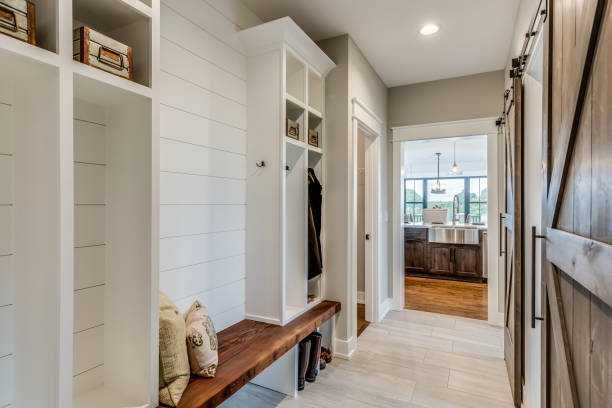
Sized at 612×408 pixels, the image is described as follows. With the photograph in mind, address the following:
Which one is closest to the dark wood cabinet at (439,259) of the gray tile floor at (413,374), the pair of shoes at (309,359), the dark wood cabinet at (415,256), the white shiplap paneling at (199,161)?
the dark wood cabinet at (415,256)

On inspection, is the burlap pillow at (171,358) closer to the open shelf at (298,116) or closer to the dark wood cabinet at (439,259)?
the open shelf at (298,116)

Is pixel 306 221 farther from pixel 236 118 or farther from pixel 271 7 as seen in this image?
pixel 271 7

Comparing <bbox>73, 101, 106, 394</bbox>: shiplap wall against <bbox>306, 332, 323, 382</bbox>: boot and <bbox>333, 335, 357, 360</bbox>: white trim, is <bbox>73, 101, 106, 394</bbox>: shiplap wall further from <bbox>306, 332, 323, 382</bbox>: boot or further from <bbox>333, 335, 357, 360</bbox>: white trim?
<bbox>333, 335, 357, 360</bbox>: white trim

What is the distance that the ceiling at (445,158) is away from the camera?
7.46m

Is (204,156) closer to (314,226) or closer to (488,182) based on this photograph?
(314,226)

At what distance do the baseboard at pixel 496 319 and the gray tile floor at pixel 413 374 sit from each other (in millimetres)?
116

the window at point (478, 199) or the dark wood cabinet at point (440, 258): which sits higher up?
the window at point (478, 199)

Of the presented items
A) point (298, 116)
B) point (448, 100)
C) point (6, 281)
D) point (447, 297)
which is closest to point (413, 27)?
point (298, 116)

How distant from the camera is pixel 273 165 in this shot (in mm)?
2248

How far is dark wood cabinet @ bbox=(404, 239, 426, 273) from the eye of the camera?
5.86 meters

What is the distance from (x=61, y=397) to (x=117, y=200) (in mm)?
703

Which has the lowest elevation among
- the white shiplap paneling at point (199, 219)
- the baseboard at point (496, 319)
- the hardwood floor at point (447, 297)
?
the hardwood floor at point (447, 297)

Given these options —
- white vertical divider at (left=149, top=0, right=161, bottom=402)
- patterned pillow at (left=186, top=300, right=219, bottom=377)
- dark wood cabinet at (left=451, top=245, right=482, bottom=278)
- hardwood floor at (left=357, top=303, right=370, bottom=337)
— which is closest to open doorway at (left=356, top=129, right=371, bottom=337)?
hardwood floor at (left=357, top=303, right=370, bottom=337)

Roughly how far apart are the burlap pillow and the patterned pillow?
75mm
